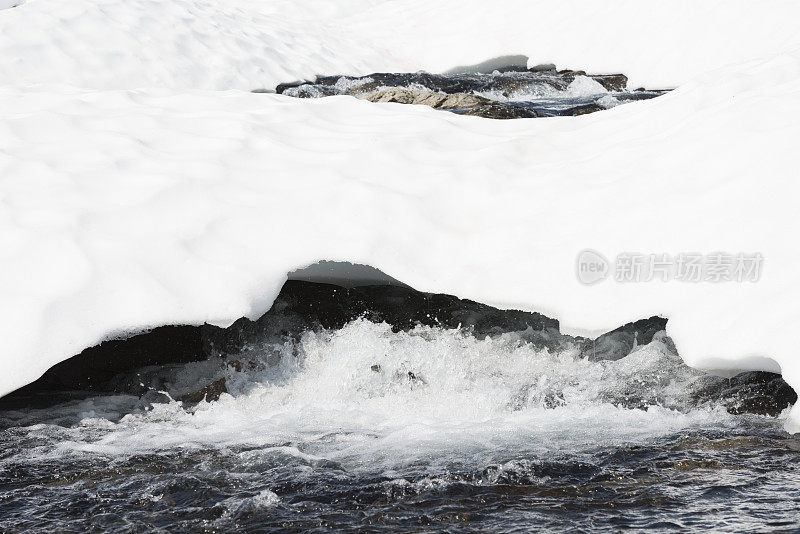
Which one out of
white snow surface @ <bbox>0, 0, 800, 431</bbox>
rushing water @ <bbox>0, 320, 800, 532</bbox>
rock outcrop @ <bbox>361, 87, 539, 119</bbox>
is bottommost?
rushing water @ <bbox>0, 320, 800, 532</bbox>

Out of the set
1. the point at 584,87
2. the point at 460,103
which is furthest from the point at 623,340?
the point at 584,87

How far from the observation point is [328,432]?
13.1ft

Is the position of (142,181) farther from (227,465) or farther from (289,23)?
(289,23)

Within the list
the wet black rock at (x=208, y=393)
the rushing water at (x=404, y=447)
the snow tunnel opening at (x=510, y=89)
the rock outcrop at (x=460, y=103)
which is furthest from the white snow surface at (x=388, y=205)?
the snow tunnel opening at (x=510, y=89)

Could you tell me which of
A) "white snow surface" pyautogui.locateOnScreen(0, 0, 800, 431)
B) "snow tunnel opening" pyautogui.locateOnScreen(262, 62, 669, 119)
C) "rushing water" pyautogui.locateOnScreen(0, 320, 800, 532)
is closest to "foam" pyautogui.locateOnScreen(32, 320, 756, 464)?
"rushing water" pyautogui.locateOnScreen(0, 320, 800, 532)

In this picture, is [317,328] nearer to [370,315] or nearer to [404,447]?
[370,315]

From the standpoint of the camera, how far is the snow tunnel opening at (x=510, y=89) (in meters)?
10.3

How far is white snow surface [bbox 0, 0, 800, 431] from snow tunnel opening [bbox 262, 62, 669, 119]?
126 inches

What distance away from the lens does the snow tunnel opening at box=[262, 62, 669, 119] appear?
10281 mm

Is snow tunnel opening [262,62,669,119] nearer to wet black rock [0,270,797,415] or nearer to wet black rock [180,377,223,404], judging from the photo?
wet black rock [0,270,797,415]

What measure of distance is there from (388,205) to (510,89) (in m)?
7.39

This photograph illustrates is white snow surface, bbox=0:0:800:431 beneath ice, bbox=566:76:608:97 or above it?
beneath

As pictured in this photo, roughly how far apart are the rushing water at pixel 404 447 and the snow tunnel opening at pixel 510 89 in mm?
5863

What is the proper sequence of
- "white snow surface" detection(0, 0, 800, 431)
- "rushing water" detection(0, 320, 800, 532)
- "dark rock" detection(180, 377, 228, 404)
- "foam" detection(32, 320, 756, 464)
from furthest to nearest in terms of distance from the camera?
"dark rock" detection(180, 377, 228, 404)
"white snow surface" detection(0, 0, 800, 431)
"foam" detection(32, 320, 756, 464)
"rushing water" detection(0, 320, 800, 532)
